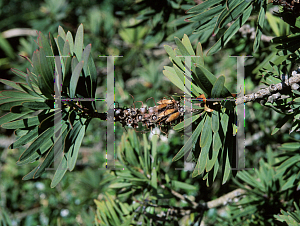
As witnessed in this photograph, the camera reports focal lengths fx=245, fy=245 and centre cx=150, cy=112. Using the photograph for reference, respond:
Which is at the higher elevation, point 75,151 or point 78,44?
point 78,44

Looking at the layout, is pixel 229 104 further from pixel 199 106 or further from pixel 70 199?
pixel 70 199

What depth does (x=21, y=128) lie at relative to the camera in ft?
1.29

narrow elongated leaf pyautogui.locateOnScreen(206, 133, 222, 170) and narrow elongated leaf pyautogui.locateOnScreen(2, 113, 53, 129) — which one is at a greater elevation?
narrow elongated leaf pyautogui.locateOnScreen(2, 113, 53, 129)

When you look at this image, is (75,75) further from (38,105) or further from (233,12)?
(233,12)

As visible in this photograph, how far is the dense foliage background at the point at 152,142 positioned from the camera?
63 centimetres

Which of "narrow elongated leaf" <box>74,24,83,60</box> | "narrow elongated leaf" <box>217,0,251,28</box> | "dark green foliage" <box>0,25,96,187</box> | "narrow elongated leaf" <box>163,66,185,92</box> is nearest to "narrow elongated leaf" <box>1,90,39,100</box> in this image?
"dark green foliage" <box>0,25,96,187</box>

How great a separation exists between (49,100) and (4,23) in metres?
1.82

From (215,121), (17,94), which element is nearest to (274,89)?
(215,121)

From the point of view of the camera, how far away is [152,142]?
68 cm

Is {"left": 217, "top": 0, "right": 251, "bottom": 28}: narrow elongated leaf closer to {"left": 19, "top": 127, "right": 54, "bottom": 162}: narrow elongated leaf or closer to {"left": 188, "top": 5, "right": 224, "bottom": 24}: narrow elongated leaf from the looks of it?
{"left": 188, "top": 5, "right": 224, "bottom": 24}: narrow elongated leaf

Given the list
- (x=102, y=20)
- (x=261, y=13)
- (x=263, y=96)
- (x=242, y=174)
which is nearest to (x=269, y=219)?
(x=242, y=174)

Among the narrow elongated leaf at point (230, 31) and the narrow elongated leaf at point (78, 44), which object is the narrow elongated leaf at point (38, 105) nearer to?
the narrow elongated leaf at point (78, 44)

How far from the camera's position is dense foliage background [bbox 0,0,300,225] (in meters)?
0.63

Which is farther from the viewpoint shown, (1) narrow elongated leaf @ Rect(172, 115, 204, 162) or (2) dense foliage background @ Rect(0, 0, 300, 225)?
(2) dense foliage background @ Rect(0, 0, 300, 225)
